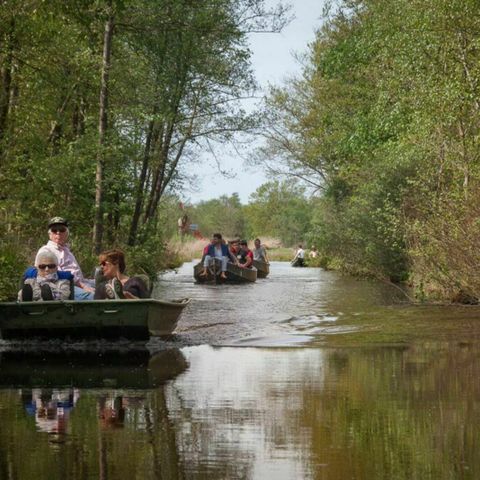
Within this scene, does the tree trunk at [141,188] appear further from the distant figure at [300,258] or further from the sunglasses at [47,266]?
the distant figure at [300,258]

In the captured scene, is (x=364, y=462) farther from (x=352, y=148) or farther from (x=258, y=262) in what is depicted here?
(x=258, y=262)

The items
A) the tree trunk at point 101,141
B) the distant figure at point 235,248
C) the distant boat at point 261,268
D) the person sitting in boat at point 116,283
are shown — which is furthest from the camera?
the distant boat at point 261,268

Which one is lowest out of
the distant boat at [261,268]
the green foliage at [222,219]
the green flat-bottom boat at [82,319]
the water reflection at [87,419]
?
the water reflection at [87,419]

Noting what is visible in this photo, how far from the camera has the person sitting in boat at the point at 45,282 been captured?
13.6 meters

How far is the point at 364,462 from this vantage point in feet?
20.5

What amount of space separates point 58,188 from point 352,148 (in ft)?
34.1

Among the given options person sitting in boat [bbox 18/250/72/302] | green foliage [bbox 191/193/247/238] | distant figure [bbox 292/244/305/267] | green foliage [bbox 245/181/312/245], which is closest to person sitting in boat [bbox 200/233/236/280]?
person sitting in boat [bbox 18/250/72/302]

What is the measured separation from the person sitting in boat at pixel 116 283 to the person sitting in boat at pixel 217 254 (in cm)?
1963

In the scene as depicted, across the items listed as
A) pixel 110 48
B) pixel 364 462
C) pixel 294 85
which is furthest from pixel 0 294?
pixel 294 85

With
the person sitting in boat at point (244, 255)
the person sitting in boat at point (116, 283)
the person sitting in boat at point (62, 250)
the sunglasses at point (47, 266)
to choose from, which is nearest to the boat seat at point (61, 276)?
the sunglasses at point (47, 266)

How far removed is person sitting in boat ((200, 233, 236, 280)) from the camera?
112 feet

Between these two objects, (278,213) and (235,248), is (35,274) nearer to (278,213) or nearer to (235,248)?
(235,248)

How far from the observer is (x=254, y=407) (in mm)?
8469

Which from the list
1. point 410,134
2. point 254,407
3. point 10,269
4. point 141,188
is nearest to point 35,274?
point 10,269
